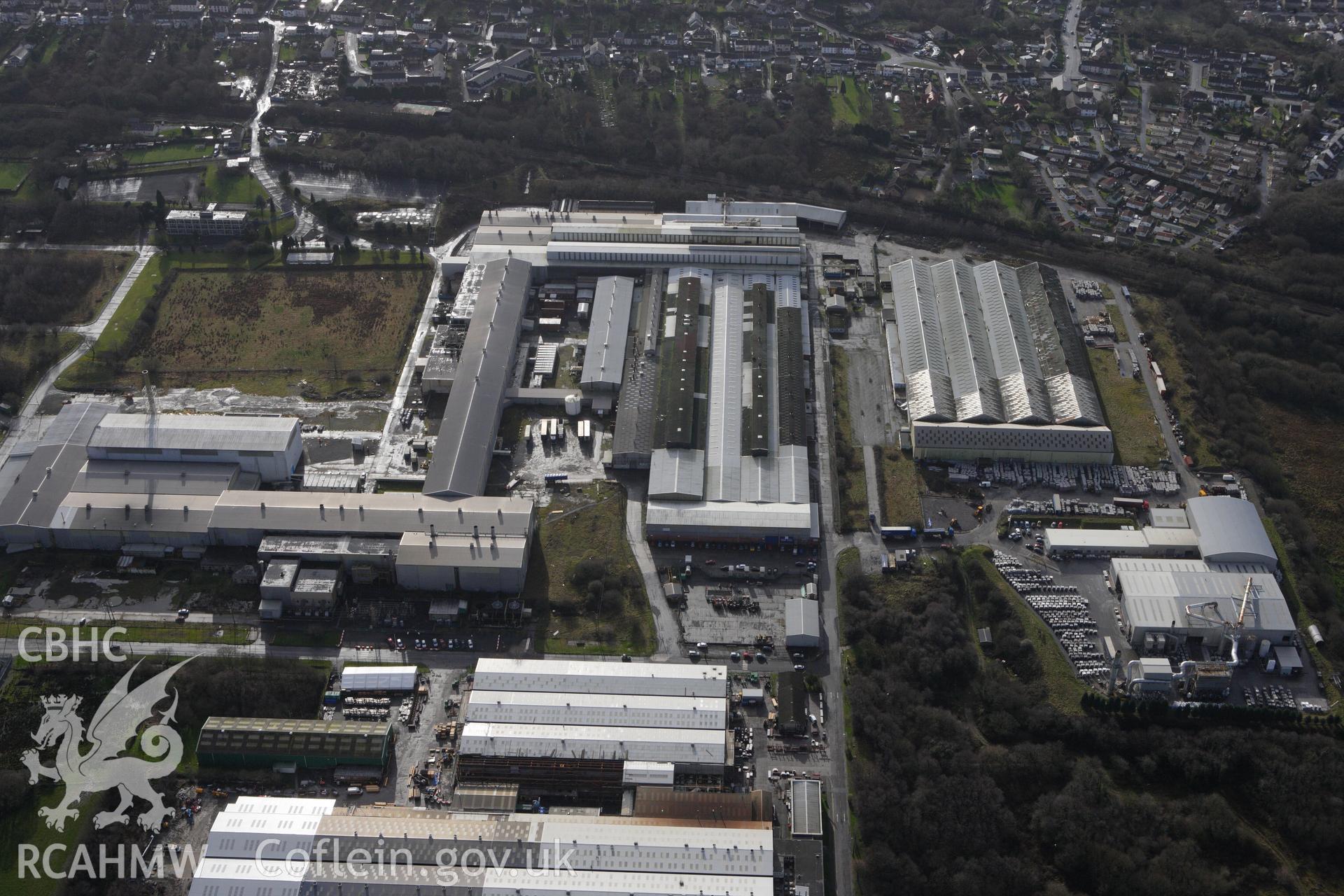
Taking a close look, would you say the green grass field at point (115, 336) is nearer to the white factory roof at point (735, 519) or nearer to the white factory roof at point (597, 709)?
the white factory roof at point (597, 709)

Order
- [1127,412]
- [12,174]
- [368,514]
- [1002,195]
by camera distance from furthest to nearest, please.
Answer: [1002,195] → [12,174] → [1127,412] → [368,514]

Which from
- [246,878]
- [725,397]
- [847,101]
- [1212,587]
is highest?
[847,101]

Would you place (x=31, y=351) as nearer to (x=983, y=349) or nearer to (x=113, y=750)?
(x=113, y=750)

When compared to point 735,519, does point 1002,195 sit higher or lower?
higher

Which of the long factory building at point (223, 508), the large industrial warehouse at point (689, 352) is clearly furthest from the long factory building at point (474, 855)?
the large industrial warehouse at point (689, 352)

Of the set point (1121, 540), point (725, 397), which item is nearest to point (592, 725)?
point (725, 397)

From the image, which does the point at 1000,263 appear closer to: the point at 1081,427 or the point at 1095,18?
the point at 1081,427
